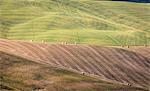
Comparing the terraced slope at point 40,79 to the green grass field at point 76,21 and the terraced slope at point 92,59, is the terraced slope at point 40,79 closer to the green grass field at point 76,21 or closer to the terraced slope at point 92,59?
the terraced slope at point 92,59

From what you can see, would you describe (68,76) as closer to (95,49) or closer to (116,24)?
(95,49)

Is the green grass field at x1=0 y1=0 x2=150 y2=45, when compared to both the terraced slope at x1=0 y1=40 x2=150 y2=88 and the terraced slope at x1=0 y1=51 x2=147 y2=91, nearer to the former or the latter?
the terraced slope at x1=0 y1=40 x2=150 y2=88

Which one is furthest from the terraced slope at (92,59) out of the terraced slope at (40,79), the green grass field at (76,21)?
the green grass field at (76,21)

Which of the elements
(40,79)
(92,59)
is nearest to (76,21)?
Answer: (92,59)

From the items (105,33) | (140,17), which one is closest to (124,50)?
(105,33)

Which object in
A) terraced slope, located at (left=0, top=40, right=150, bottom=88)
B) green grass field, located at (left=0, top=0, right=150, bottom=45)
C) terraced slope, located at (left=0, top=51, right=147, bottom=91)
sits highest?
terraced slope, located at (left=0, top=51, right=147, bottom=91)

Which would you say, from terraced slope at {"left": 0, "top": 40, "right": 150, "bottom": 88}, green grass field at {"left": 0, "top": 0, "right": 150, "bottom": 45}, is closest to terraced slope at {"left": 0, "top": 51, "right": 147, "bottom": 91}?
terraced slope at {"left": 0, "top": 40, "right": 150, "bottom": 88}
